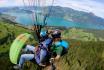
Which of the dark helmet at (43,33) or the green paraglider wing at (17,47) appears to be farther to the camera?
the dark helmet at (43,33)

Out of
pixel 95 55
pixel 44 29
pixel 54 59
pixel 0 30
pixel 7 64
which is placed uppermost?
pixel 44 29

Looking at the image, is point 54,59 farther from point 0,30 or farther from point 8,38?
point 0,30

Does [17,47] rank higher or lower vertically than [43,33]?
lower

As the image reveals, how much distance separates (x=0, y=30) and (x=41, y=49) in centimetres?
17707

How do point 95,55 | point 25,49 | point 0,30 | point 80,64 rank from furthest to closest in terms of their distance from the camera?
point 0,30, point 95,55, point 80,64, point 25,49

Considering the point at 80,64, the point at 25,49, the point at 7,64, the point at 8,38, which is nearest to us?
the point at 25,49

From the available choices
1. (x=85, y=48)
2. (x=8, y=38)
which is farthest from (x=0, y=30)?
(x=85, y=48)

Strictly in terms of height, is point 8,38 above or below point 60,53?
below

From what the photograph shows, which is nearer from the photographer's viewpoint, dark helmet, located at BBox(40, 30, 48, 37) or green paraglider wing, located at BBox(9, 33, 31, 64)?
green paraglider wing, located at BBox(9, 33, 31, 64)

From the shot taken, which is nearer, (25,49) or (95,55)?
(25,49)

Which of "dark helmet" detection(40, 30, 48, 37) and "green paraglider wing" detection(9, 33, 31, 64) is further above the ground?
"dark helmet" detection(40, 30, 48, 37)

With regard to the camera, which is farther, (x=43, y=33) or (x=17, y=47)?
(x=43, y=33)

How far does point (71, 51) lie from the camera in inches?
2398

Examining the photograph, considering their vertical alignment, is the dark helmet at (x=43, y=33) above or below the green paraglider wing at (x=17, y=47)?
above
